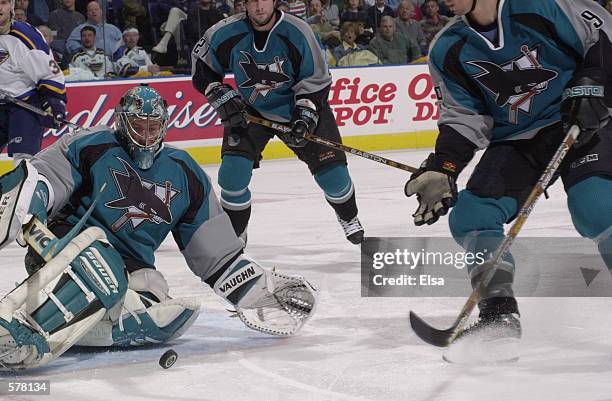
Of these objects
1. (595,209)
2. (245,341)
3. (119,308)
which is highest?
(595,209)

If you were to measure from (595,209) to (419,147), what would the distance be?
254 inches

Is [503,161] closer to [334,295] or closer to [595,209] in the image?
[595,209]

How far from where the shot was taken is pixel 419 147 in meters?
9.34

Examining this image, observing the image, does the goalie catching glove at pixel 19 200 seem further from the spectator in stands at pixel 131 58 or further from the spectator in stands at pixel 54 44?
the spectator in stands at pixel 131 58

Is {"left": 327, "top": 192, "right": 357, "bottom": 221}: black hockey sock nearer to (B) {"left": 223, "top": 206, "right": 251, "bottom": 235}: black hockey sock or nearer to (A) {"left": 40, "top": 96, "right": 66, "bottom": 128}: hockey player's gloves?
(B) {"left": 223, "top": 206, "right": 251, "bottom": 235}: black hockey sock

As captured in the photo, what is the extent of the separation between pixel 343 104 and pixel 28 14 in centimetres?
250

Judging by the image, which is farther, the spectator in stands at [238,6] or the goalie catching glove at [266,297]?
the spectator in stands at [238,6]

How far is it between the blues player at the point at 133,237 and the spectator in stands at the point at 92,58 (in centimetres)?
476

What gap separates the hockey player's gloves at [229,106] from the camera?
15.3 feet

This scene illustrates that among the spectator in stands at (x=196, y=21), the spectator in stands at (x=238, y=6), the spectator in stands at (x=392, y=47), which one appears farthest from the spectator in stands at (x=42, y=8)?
the spectator in stands at (x=392, y=47)

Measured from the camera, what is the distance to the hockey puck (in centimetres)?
298

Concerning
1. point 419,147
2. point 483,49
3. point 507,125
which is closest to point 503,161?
point 507,125

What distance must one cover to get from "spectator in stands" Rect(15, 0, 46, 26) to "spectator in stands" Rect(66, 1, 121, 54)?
24 centimetres

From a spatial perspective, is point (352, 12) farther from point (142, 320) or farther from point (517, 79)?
point (142, 320)
